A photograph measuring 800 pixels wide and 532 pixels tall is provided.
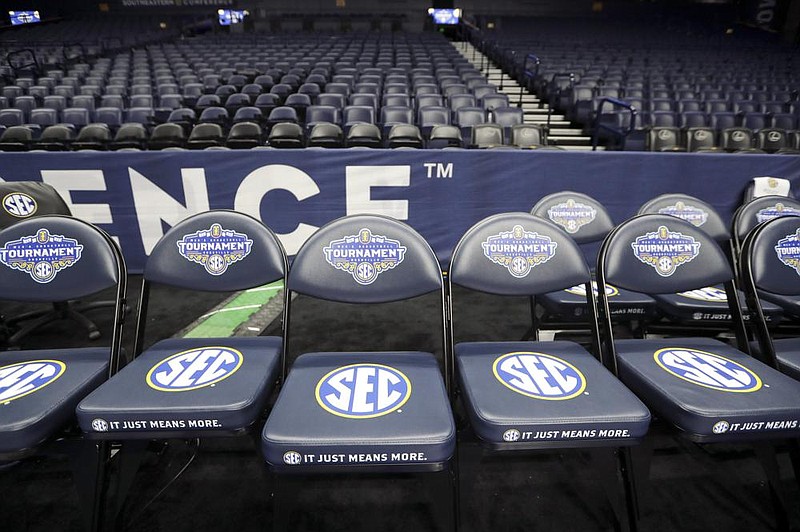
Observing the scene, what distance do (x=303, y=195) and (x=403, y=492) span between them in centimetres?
251

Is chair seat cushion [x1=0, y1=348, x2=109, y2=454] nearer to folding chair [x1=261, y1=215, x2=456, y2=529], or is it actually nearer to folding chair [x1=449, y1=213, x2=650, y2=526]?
folding chair [x1=261, y1=215, x2=456, y2=529]

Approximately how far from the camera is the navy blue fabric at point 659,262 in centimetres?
180

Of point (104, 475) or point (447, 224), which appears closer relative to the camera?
point (104, 475)

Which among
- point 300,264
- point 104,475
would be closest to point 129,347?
point 104,475

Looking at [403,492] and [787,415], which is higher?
[787,415]

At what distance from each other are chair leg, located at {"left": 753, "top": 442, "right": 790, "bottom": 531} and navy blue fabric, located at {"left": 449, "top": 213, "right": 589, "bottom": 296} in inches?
34.1

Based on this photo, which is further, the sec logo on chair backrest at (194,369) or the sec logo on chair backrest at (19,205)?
the sec logo on chair backrest at (19,205)

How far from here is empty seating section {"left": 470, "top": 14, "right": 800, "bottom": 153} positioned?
7043 mm

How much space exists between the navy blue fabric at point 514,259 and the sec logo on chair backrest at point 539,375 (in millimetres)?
299

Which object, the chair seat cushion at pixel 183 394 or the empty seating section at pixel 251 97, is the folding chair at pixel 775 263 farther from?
the empty seating section at pixel 251 97

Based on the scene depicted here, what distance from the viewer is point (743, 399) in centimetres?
135

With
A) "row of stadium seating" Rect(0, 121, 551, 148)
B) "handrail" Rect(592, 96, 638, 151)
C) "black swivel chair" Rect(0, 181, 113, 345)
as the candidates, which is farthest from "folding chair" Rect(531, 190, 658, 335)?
"handrail" Rect(592, 96, 638, 151)

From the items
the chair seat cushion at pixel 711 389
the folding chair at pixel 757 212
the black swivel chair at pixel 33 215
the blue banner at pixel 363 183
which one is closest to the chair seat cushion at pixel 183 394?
the chair seat cushion at pixel 711 389

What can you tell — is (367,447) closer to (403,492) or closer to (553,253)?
(403,492)
